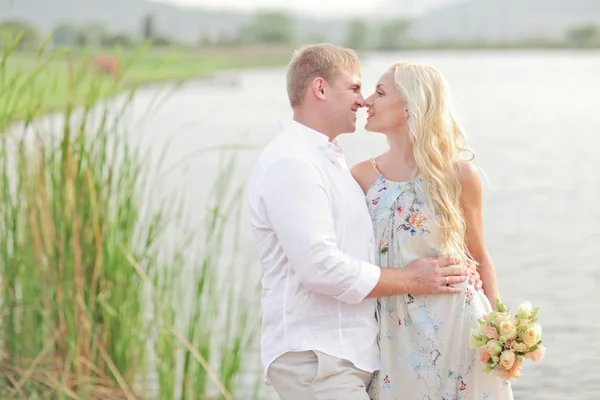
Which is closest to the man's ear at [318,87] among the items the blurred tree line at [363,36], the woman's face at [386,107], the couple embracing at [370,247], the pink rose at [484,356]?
the couple embracing at [370,247]

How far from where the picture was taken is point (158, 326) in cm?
375

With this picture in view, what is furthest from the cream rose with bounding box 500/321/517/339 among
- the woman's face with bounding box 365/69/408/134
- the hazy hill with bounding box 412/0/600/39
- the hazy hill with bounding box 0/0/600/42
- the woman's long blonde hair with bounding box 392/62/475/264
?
the hazy hill with bounding box 412/0/600/39

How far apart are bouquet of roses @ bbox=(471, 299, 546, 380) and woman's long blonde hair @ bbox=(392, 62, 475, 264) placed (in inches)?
7.6

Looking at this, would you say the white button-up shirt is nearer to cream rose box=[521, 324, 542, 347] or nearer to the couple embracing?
the couple embracing

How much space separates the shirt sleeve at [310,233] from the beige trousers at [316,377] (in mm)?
162

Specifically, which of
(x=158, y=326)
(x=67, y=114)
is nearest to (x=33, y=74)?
(x=67, y=114)

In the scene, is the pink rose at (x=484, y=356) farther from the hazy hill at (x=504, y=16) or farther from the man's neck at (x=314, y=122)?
the hazy hill at (x=504, y=16)

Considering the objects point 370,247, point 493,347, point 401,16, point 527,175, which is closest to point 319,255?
point 370,247

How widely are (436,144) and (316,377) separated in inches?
25.9

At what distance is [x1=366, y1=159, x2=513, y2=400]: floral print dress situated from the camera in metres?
2.49

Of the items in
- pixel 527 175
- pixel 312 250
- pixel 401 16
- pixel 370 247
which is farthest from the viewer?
pixel 401 16

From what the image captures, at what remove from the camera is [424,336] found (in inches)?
98.6

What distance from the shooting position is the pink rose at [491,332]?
7.81ft

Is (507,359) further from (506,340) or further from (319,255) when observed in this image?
(319,255)
